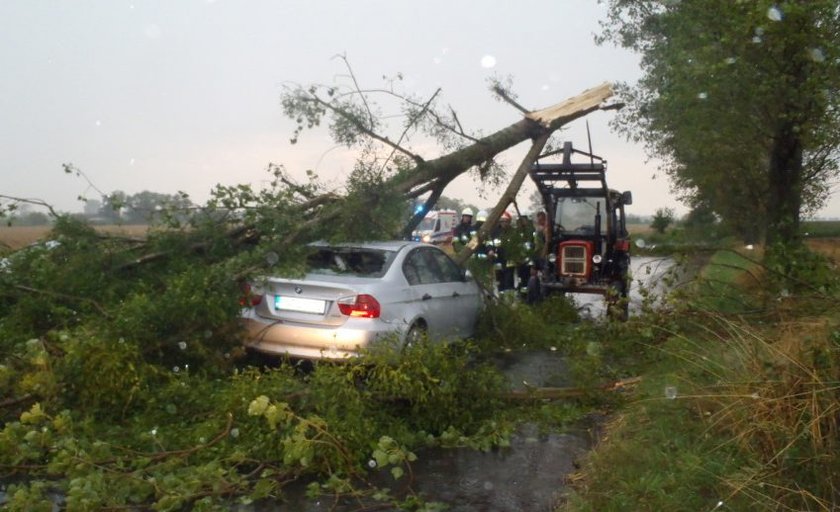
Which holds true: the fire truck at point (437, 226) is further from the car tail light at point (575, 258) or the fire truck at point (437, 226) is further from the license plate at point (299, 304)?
the license plate at point (299, 304)

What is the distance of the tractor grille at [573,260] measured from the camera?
1431 centimetres

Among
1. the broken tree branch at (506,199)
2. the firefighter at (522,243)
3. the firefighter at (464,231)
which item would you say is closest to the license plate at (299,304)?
the broken tree branch at (506,199)

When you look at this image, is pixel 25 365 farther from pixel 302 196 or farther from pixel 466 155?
pixel 466 155

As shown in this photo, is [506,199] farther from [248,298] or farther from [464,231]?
[248,298]

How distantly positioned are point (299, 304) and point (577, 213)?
7.39m

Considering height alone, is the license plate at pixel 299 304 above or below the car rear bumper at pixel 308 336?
above

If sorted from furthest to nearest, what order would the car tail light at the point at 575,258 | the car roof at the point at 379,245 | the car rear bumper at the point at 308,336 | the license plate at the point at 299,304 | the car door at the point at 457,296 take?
1. the car tail light at the point at 575,258
2. the car door at the point at 457,296
3. the car roof at the point at 379,245
4. the license plate at the point at 299,304
5. the car rear bumper at the point at 308,336

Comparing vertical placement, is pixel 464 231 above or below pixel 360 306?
above

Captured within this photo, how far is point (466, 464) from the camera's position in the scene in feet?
20.9

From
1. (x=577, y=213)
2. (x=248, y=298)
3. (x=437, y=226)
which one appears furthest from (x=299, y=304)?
(x=437, y=226)

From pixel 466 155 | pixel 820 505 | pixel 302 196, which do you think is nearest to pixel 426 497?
pixel 820 505

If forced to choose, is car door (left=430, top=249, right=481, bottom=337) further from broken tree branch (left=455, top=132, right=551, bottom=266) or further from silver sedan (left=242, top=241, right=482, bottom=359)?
silver sedan (left=242, top=241, right=482, bottom=359)

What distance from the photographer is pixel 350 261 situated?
368 inches

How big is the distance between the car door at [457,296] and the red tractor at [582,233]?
3449 millimetres
